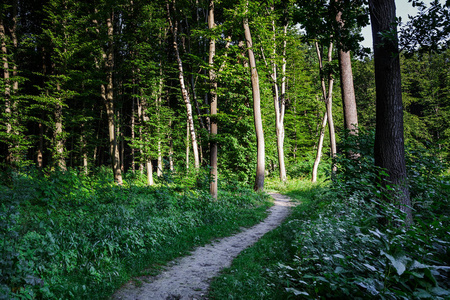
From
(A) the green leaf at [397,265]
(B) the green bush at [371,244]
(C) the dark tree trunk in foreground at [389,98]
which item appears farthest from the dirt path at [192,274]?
(C) the dark tree trunk in foreground at [389,98]

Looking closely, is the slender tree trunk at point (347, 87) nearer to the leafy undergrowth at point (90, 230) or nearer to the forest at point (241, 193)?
the forest at point (241, 193)

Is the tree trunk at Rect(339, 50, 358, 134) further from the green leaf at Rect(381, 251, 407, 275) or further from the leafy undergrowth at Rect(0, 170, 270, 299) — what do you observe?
the green leaf at Rect(381, 251, 407, 275)

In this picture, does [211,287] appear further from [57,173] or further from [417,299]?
[57,173]

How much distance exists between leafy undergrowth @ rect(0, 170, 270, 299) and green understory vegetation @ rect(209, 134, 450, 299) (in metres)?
Result: 1.81

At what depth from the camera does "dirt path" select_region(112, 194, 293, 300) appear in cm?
399

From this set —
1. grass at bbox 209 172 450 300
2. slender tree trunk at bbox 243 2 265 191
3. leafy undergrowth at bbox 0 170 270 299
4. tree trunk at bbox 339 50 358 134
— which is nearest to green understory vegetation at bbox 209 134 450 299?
grass at bbox 209 172 450 300

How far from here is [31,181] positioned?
6.39 metres

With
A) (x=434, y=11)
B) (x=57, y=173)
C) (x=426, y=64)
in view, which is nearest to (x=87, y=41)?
(x=57, y=173)

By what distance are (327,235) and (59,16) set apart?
A: 19.3 m

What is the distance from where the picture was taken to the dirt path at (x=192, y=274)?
3.99 metres

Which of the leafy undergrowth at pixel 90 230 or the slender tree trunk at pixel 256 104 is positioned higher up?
the slender tree trunk at pixel 256 104

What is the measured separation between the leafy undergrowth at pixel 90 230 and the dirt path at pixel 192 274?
32 centimetres

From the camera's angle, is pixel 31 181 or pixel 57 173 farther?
pixel 57 173

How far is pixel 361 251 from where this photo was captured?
8.68ft
